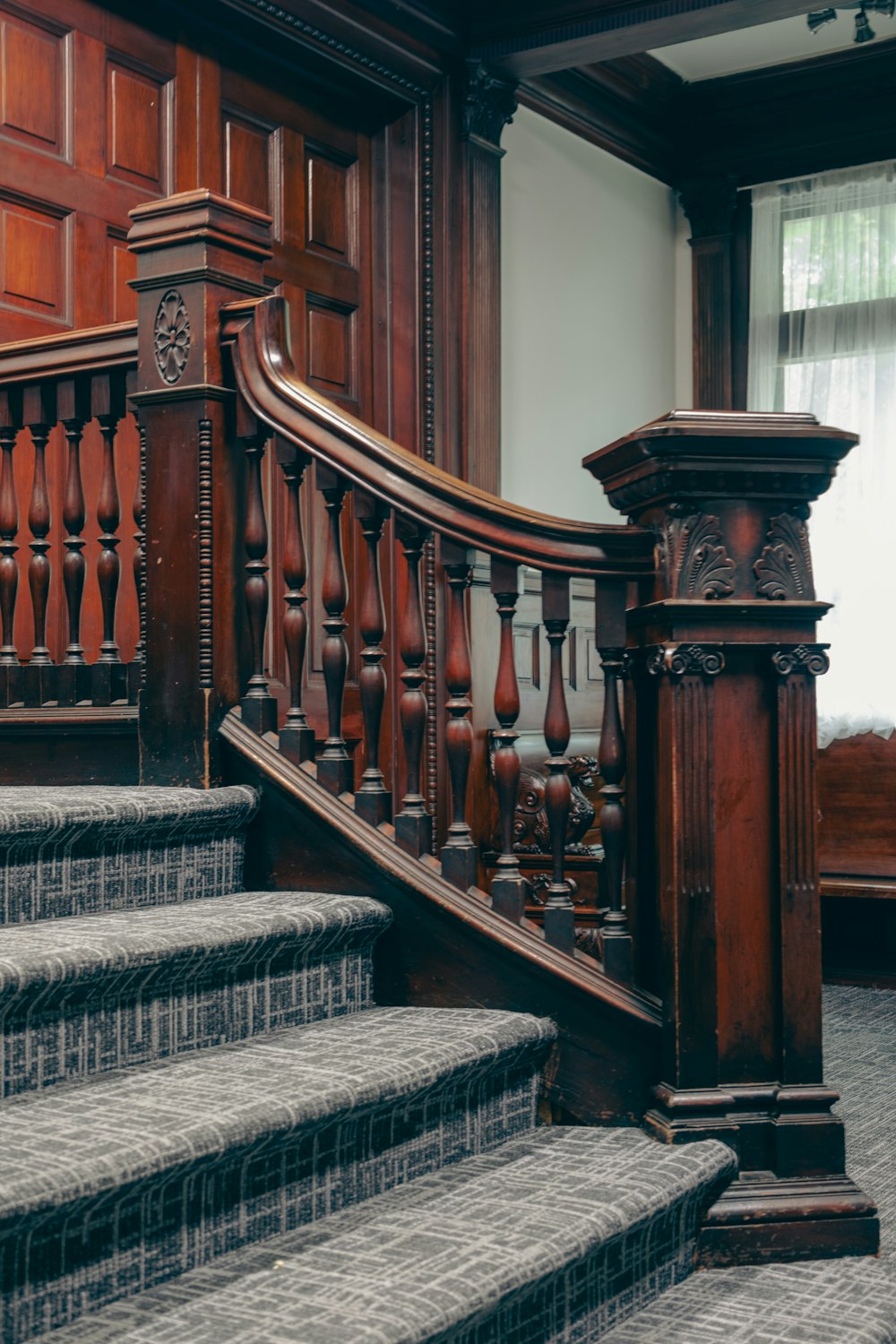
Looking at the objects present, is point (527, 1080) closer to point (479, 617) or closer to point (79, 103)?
point (479, 617)

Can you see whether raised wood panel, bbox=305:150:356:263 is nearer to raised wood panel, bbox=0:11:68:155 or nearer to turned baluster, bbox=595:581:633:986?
raised wood panel, bbox=0:11:68:155

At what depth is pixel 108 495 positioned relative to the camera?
262cm

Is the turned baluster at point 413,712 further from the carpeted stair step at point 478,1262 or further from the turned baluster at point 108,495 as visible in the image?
the turned baluster at point 108,495

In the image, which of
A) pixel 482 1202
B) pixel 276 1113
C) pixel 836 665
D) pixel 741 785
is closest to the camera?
pixel 276 1113

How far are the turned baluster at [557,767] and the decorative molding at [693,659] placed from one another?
7.4 inches

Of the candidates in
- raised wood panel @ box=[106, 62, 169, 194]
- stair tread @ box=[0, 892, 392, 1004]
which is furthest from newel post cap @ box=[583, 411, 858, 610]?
raised wood panel @ box=[106, 62, 169, 194]

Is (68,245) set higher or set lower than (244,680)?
higher

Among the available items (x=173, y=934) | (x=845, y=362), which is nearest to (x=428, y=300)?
(x=845, y=362)

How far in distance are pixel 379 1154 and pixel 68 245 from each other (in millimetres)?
2531

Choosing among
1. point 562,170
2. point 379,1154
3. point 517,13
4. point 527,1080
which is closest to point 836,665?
point 562,170

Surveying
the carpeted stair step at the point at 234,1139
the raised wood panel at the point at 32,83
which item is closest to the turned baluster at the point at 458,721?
the carpeted stair step at the point at 234,1139

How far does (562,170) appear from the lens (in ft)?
17.2

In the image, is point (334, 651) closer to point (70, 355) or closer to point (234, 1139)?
point (70, 355)

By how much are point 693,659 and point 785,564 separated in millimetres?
195
